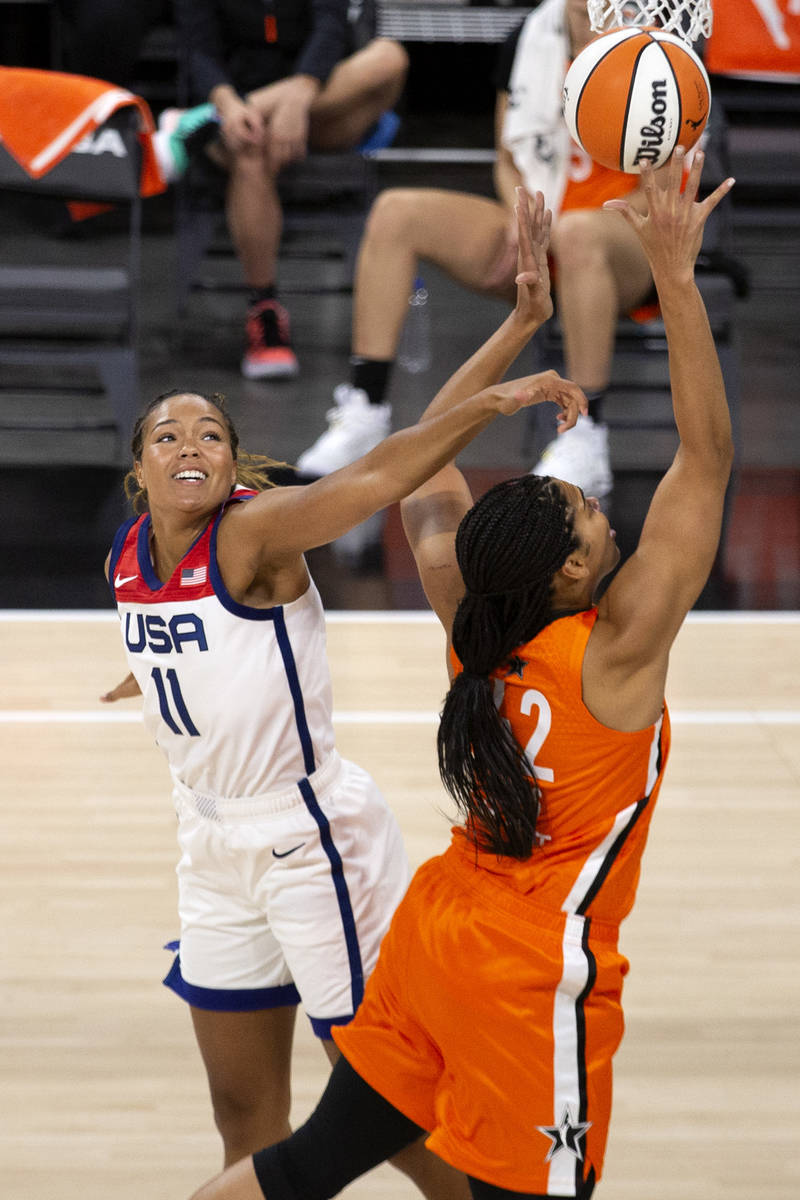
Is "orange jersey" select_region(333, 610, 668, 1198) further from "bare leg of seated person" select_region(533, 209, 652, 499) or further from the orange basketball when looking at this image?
"bare leg of seated person" select_region(533, 209, 652, 499)

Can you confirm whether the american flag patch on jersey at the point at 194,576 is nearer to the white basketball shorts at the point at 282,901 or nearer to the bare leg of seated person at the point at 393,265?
the white basketball shorts at the point at 282,901

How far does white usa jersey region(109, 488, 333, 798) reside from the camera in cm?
210

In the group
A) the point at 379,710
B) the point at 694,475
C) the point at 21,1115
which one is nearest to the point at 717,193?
the point at 694,475

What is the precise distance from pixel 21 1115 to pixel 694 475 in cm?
150

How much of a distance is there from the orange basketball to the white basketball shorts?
1.22 meters

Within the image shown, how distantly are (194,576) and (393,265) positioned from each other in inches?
137

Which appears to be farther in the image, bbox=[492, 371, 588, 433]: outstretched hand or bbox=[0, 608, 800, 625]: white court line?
bbox=[0, 608, 800, 625]: white court line

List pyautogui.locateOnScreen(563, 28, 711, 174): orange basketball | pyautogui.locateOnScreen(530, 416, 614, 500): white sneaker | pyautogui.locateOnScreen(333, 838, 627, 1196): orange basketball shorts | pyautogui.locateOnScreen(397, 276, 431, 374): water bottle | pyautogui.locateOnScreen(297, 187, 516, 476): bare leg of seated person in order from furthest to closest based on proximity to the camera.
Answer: pyautogui.locateOnScreen(397, 276, 431, 374): water bottle < pyautogui.locateOnScreen(297, 187, 516, 476): bare leg of seated person < pyautogui.locateOnScreen(530, 416, 614, 500): white sneaker < pyautogui.locateOnScreen(563, 28, 711, 174): orange basketball < pyautogui.locateOnScreen(333, 838, 627, 1196): orange basketball shorts

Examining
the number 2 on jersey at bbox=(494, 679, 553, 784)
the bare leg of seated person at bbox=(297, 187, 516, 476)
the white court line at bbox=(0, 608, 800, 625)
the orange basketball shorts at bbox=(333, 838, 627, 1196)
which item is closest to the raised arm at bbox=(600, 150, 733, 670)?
the number 2 on jersey at bbox=(494, 679, 553, 784)

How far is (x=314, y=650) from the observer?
2.16 metres

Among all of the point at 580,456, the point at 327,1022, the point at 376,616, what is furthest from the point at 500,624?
the point at 580,456

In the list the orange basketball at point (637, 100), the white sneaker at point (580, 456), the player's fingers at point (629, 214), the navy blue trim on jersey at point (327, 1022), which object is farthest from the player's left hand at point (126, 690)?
the white sneaker at point (580, 456)

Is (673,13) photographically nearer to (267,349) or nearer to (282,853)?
(282,853)

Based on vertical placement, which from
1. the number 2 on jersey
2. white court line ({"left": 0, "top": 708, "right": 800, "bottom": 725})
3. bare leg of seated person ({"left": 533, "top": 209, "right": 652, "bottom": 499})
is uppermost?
the number 2 on jersey
